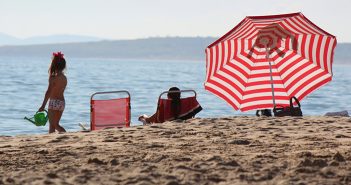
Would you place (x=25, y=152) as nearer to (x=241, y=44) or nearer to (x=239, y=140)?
(x=239, y=140)

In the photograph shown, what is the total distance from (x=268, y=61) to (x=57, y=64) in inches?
109

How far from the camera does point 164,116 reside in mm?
11305

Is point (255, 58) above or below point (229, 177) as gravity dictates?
above

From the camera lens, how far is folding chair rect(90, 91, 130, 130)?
439 inches

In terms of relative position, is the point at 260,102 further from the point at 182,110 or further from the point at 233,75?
the point at 182,110

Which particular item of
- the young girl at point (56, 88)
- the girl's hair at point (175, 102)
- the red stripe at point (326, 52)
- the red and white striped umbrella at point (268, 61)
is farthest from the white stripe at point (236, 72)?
the young girl at point (56, 88)

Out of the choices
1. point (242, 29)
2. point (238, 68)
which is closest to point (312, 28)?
point (242, 29)

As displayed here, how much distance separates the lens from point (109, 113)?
11.3 m

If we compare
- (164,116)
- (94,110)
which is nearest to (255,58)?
(164,116)

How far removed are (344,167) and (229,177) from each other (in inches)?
39.2

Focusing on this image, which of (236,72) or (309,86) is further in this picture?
Result: (236,72)

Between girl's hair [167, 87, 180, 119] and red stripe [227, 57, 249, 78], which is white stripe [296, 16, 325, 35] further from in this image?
girl's hair [167, 87, 180, 119]

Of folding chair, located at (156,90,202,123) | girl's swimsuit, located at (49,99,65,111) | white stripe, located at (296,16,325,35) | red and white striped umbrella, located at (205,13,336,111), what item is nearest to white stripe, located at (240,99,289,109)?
red and white striped umbrella, located at (205,13,336,111)

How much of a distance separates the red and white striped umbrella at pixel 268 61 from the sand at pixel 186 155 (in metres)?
0.78
